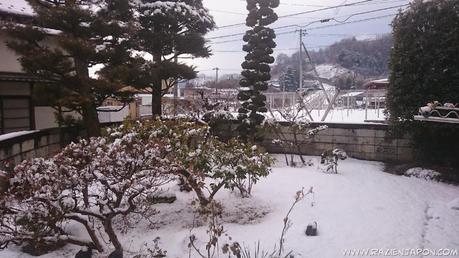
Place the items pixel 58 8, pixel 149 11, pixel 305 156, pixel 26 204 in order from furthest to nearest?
pixel 149 11, pixel 305 156, pixel 58 8, pixel 26 204

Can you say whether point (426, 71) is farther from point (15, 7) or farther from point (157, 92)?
point (15, 7)

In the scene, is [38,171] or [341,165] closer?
[38,171]

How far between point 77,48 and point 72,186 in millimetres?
5206

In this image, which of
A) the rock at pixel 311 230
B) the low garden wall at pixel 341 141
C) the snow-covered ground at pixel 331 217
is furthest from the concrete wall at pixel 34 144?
the rock at pixel 311 230

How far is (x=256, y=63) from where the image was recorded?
35.9ft

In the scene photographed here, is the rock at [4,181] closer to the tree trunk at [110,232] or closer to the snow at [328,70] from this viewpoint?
the tree trunk at [110,232]

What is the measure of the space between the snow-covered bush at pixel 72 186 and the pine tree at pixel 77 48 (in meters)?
4.60

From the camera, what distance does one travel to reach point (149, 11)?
1117 cm

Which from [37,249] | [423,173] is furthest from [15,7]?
[423,173]

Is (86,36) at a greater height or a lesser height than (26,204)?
greater

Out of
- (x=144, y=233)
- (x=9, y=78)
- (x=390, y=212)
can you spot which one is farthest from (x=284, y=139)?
(x=9, y=78)

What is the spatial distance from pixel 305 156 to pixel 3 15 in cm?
839

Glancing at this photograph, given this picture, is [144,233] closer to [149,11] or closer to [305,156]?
[305,156]

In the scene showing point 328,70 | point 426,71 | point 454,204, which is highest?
point 328,70
